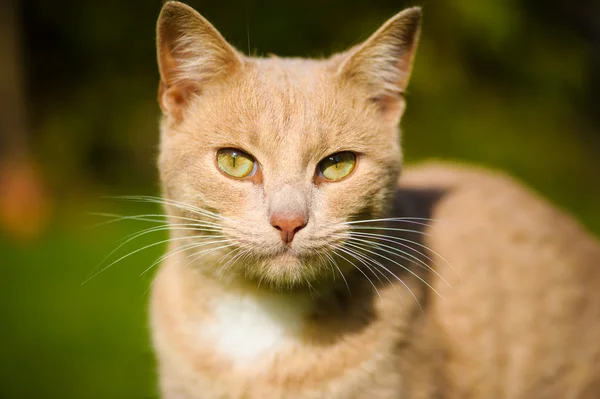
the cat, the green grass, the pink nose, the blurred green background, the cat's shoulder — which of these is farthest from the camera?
the blurred green background

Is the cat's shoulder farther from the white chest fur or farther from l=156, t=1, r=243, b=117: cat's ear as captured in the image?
l=156, t=1, r=243, b=117: cat's ear

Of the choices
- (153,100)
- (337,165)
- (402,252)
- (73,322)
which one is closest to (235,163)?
(337,165)

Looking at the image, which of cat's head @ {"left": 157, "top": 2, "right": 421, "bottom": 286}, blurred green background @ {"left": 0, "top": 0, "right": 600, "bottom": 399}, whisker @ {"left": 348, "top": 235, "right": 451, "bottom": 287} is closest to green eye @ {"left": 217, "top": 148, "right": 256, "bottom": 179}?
cat's head @ {"left": 157, "top": 2, "right": 421, "bottom": 286}

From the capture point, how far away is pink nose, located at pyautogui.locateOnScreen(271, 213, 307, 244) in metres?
1.62

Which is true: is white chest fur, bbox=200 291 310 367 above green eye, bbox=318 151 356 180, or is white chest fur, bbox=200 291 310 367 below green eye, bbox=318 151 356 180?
below

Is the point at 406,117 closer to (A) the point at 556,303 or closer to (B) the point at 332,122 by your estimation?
(A) the point at 556,303

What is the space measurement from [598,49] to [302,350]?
5.49 meters

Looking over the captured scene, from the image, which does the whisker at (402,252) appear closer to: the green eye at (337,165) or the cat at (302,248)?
the cat at (302,248)

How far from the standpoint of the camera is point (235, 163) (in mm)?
1814

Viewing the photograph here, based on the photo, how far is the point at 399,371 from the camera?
1882 millimetres

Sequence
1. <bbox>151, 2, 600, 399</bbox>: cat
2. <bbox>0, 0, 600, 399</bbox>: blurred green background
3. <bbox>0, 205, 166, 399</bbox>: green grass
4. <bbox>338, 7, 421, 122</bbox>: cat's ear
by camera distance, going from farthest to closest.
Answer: <bbox>0, 0, 600, 399</bbox>: blurred green background < <bbox>0, 205, 166, 399</bbox>: green grass < <bbox>338, 7, 421, 122</bbox>: cat's ear < <bbox>151, 2, 600, 399</bbox>: cat

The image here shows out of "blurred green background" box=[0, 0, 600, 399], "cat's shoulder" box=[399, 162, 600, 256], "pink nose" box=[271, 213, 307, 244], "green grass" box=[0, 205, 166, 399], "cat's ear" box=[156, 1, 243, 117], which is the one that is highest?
"blurred green background" box=[0, 0, 600, 399]

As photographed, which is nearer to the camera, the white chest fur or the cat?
the cat

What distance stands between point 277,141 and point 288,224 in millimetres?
260
